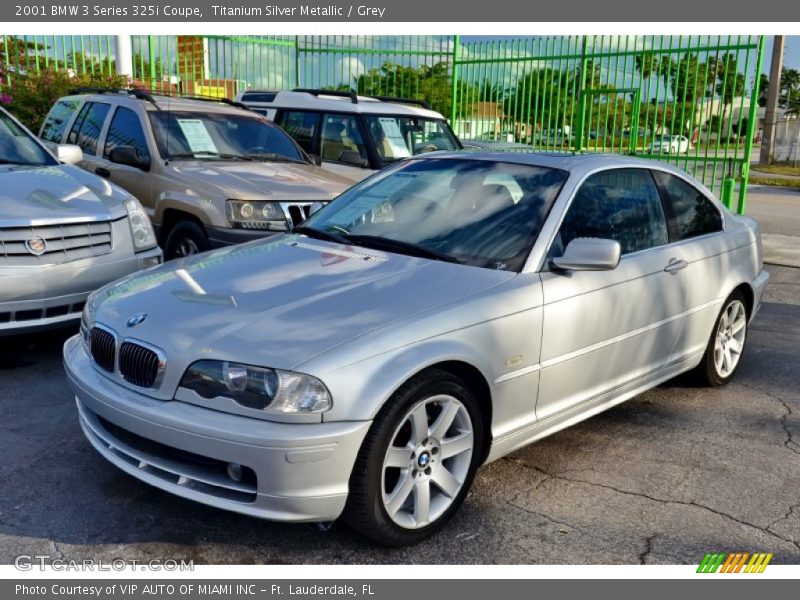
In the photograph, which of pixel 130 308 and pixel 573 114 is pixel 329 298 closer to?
pixel 130 308

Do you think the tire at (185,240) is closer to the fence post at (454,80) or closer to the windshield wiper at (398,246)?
the windshield wiper at (398,246)

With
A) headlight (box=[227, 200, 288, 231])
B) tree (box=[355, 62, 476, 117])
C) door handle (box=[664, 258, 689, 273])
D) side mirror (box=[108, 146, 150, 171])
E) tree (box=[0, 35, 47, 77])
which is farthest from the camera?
tree (box=[355, 62, 476, 117])

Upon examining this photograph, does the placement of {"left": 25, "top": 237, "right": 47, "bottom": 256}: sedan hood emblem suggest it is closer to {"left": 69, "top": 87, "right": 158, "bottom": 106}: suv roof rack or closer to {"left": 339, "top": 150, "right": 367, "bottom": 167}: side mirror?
{"left": 69, "top": 87, "right": 158, "bottom": 106}: suv roof rack

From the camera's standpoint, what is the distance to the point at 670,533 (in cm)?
346

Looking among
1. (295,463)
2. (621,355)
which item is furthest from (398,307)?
(621,355)

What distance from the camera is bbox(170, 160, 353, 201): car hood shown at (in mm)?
6699

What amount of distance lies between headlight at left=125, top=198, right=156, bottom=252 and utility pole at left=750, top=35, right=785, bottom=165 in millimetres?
20843

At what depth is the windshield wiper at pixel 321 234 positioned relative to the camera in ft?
14.1

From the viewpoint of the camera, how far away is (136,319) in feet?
11.1

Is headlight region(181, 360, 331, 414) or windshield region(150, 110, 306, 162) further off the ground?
windshield region(150, 110, 306, 162)

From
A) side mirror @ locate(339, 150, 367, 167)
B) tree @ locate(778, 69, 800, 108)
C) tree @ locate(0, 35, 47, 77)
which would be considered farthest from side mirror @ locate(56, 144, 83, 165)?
tree @ locate(778, 69, 800, 108)

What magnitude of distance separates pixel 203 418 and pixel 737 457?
291 centimetres

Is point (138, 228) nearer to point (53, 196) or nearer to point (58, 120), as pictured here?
point (53, 196)

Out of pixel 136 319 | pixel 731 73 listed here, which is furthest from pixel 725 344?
pixel 731 73
